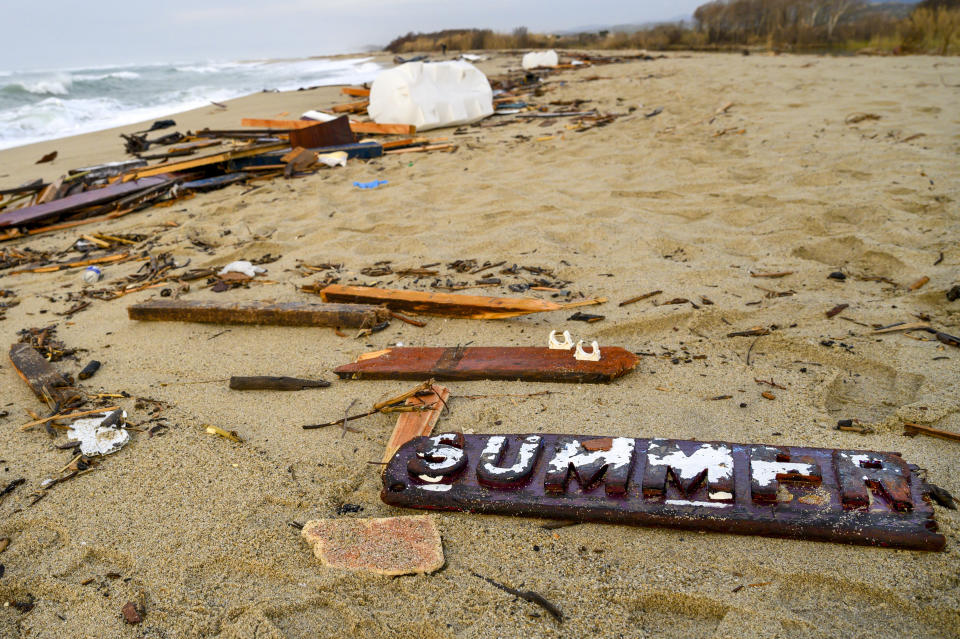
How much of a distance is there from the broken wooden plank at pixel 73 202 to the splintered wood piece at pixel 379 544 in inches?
200

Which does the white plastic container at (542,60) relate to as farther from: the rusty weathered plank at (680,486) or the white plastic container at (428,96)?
the rusty weathered plank at (680,486)

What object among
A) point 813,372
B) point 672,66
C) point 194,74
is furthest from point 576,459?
point 194,74

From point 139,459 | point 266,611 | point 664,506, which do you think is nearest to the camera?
point 266,611

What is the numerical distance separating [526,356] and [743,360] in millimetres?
888

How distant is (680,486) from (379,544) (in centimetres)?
85

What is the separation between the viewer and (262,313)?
2.96m

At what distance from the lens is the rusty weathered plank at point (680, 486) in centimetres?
148

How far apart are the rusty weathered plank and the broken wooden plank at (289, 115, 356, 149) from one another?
224 inches

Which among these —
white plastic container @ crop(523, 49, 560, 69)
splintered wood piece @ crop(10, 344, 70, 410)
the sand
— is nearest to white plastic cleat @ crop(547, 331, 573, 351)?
the sand

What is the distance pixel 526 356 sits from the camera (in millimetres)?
2408

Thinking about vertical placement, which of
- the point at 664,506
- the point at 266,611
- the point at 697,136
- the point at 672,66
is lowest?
the point at 266,611

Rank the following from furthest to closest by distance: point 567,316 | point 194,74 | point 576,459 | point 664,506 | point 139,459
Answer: point 194,74 < point 567,316 < point 139,459 < point 576,459 < point 664,506

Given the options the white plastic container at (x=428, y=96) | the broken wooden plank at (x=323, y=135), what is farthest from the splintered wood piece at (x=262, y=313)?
the white plastic container at (x=428, y=96)

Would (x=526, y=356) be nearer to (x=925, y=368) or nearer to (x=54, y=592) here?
(x=925, y=368)
